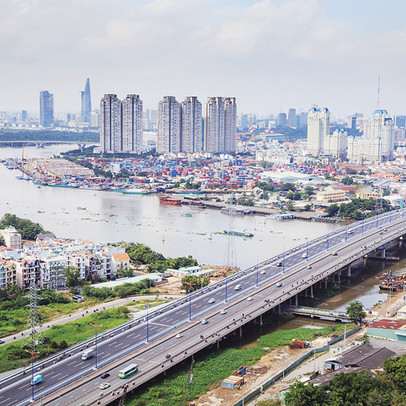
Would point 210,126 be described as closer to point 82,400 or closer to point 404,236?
point 404,236

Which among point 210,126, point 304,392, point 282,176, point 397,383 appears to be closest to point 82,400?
point 304,392

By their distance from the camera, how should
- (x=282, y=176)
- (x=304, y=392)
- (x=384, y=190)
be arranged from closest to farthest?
1. (x=304, y=392)
2. (x=384, y=190)
3. (x=282, y=176)

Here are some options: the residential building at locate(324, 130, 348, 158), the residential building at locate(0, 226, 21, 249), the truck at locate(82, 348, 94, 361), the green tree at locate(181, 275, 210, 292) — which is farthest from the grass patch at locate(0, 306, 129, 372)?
the residential building at locate(324, 130, 348, 158)

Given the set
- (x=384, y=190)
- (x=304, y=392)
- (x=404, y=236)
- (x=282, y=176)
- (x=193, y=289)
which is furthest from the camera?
(x=282, y=176)

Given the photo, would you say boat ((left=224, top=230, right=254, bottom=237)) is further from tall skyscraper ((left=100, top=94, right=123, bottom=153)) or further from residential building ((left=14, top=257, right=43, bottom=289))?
tall skyscraper ((left=100, top=94, right=123, bottom=153))

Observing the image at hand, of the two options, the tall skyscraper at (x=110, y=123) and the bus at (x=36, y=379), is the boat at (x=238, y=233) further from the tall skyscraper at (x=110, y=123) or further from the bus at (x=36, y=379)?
the tall skyscraper at (x=110, y=123)
